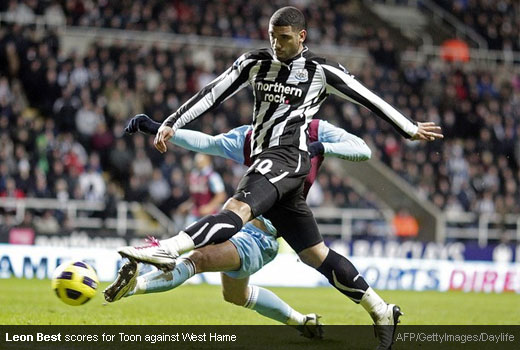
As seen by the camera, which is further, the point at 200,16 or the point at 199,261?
the point at 200,16

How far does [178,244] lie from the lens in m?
6.01

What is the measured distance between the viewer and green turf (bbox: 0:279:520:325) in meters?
8.52

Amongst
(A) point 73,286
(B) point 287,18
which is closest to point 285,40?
(B) point 287,18

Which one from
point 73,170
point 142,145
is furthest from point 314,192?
point 73,170

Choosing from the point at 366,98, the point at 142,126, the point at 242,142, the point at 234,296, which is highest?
the point at 366,98

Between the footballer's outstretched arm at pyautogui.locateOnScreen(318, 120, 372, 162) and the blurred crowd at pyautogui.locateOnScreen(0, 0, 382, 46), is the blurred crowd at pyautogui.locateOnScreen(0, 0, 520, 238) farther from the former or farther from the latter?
the footballer's outstretched arm at pyautogui.locateOnScreen(318, 120, 372, 162)

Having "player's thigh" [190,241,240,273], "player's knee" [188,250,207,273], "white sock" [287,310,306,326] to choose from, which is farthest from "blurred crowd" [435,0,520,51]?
"player's knee" [188,250,207,273]

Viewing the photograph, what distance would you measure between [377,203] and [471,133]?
3.76m

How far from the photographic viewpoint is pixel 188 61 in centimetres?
2081

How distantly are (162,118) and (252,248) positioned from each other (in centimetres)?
1198

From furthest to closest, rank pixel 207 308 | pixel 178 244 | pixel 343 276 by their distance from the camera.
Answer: pixel 207 308, pixel 343 276, pixel 178 244

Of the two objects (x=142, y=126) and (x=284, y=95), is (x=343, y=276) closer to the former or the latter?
(x=284, y=95)

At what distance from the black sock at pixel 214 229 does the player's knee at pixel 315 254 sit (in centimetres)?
78
